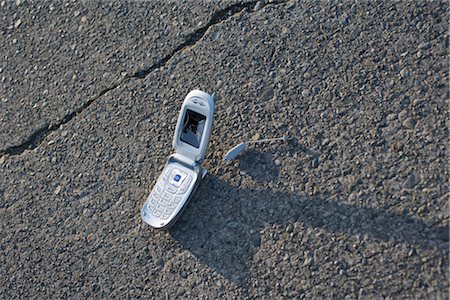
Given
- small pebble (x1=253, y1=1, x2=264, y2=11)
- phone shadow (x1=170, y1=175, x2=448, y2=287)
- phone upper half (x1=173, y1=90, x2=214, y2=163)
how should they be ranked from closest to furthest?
phone shadow (x1=170, y1=175, x2=448, y2=287), phone upper half (x1=173, y1=90, x2=214, y2=163), small pebble (x1=253, y1=1, x2=264, y2=11)

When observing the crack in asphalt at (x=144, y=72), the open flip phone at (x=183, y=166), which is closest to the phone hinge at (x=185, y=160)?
the open flip phone at (x=183, y=166)

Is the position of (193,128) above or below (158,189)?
above

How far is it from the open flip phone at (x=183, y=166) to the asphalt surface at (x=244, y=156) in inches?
2.6

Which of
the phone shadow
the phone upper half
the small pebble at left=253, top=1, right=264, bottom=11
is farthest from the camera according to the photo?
the small pebble at left=253, top=1, right=264, bottom=11

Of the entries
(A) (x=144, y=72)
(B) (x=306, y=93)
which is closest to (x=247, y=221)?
(B) (x=306, y=93)

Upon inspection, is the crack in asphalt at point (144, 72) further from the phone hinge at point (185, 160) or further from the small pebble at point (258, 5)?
the phone hinge at point (185, 160)

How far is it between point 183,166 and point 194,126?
159 mm

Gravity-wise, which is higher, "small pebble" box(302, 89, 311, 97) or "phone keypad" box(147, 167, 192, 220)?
"small pebble" box(302, 89, 311, 97)

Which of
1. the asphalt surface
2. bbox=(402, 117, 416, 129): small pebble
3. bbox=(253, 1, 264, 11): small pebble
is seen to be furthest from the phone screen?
bbox=(402, 117, 416, 129): small pebble

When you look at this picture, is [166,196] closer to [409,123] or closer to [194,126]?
[194,126]

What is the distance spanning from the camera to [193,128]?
8.55ft

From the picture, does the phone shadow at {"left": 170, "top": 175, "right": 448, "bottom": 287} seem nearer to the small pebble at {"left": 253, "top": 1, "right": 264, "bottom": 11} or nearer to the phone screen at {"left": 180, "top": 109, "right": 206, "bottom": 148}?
the phone screen at {"left": 180, "top": 109, "right": 206, "bottom": 148}

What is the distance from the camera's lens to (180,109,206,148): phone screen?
8.46 ft

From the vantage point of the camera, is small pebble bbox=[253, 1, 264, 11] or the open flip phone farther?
small pebble bbox=[253, 1, 264, 11]
